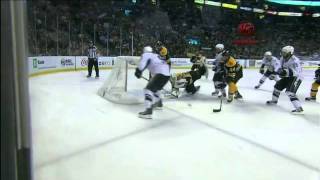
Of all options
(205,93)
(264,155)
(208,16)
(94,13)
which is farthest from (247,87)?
(94,13)

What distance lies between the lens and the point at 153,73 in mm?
886

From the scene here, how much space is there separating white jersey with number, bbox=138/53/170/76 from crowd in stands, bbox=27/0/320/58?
0.09 feet

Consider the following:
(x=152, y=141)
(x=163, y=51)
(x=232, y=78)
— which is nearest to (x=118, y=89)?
(x=152, y=141)

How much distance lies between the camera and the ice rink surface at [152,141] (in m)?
0.76

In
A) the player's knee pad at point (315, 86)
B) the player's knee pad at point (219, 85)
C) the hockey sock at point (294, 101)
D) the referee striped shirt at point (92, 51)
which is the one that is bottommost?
the hockey sock at point (294, 101)

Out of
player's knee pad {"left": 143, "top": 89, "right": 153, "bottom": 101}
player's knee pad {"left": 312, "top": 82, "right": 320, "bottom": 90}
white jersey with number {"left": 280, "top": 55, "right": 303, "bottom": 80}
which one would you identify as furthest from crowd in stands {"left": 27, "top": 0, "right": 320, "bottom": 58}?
player's knee pad {"left": 312, "top": 82, "right": 320, "bottom": 90}

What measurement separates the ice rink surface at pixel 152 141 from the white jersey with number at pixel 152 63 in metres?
0.10

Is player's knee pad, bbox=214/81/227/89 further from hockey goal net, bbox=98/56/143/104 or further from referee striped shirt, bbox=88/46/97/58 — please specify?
referee striped shirt, bbox=88/46/97/58

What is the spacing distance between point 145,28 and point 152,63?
5.9 inches

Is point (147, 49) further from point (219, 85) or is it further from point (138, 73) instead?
point (219, 85)

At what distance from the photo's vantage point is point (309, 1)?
1335 mm

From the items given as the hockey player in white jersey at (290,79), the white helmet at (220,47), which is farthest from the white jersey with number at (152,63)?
the hockey player in white jersey at (290,79)

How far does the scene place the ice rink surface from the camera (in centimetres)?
76

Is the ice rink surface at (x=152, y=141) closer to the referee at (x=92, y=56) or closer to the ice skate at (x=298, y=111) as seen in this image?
the referee at (x=92, y=56)
